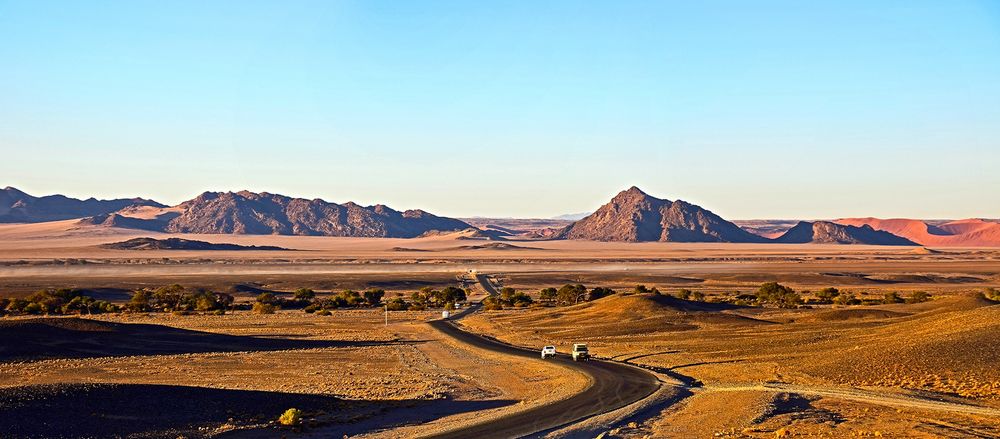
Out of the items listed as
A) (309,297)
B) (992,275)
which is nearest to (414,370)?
(309,297)

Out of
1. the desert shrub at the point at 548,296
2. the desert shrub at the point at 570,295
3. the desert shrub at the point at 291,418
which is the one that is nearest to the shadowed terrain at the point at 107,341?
the desert shrub at the point at 291,418

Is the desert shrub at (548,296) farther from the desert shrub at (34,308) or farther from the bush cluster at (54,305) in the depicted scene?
the desert shrub at (34,308)

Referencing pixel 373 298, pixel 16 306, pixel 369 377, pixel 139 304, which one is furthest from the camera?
pixel 373 298

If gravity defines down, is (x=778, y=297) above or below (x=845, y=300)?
above


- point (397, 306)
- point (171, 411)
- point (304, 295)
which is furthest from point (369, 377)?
point (304, 295)

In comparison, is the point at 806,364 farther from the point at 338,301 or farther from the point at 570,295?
the point at 338,301

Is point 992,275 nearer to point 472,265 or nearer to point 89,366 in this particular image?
point 472,265

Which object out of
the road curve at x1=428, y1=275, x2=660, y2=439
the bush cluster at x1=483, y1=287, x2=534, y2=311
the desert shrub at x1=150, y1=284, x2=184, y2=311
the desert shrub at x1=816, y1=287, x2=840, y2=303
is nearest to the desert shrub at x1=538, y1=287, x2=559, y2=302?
the bush cluster at x1=483, y1=287, x2=534, y2=311

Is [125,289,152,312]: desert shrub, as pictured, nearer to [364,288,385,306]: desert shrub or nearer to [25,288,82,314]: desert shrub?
[25,288,82,314]: desert shrub
